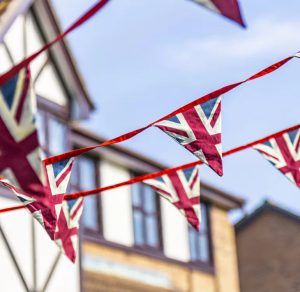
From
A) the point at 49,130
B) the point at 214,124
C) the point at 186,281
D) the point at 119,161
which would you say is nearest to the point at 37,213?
the point at 214,124

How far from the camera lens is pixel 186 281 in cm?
2459

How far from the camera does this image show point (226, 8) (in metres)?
7.29

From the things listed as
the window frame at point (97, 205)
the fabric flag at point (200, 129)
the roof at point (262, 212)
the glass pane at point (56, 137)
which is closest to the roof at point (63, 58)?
the glass pane at point (56, 137)

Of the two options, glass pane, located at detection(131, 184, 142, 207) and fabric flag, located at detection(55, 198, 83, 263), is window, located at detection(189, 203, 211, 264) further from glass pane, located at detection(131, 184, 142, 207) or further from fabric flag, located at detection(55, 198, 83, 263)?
fabric flag, located at detection(55, 198, 83, 263)

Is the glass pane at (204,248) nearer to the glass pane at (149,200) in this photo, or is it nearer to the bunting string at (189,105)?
the glass pane at (149,200)

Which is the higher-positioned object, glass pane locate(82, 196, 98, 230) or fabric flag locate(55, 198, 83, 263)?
glass pane locate(82, 196, 98, 230)

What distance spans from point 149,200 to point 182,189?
437 inches

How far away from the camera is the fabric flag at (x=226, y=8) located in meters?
7.25

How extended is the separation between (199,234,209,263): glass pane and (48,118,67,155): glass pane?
22.2 ft

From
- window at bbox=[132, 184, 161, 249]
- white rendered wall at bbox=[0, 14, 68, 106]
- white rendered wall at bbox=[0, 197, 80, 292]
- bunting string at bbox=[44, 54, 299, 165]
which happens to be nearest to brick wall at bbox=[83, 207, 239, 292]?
window at bbox=[132, 184, 161, 249]

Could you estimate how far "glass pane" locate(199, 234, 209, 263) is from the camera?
2598 centimetres

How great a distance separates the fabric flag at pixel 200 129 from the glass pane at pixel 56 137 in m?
9.17

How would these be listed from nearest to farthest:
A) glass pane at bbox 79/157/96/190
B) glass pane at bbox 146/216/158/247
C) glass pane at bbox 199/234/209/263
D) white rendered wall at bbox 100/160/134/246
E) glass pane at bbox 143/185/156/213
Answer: glass pane at bbox 79/157/96/190 → white rendered wall at bbox 100/160/134/246 → glass pane at bbox 146/216/158/247 → glass pane at bbox 143/185/156/213 → glass pane at bbox 199/234/209/263

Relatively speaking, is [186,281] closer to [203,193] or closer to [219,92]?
[203,193]
